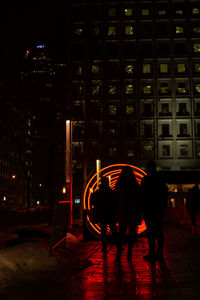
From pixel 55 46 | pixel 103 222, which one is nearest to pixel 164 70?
pixel 55 46

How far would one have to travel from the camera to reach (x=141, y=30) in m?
67.4

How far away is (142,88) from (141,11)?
11.7m

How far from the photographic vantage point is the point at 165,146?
65.2 m

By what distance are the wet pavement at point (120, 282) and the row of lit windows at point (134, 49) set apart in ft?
198

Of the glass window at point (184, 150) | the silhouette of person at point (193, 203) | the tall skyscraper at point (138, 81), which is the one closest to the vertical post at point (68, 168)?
the silhouette of person at point (193, 203)

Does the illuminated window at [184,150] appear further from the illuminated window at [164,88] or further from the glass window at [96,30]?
the glass window at [96,30]

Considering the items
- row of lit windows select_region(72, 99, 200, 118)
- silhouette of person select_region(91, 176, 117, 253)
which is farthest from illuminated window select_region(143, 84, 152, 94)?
silhouette of person select_region(91, 176, 117, 253)

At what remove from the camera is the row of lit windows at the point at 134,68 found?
66000 millimetres

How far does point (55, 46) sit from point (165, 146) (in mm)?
32606

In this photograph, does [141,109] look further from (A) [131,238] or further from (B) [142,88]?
(A) [131,238]

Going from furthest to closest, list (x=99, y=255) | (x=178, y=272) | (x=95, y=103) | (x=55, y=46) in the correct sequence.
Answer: (x=95, y=103) → (x=55, y=46) → (x=99, y=255) → (x=178, y=272)

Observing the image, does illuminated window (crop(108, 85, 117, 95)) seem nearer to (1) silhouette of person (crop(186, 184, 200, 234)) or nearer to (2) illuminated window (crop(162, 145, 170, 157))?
(2) illuminated window (crop(162, 145, 170, 157))

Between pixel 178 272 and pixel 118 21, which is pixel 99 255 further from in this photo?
pixel 118 21

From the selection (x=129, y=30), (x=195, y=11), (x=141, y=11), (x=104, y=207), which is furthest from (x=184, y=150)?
(x=104, y=207)
